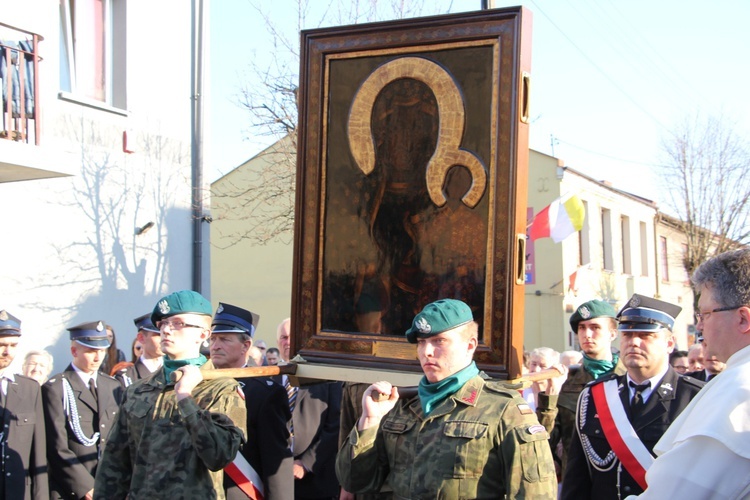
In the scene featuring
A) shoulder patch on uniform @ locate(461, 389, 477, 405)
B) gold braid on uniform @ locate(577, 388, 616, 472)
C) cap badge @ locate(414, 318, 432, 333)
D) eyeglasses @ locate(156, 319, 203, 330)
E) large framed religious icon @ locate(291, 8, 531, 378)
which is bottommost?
gold braid on uniform @ locate(577, 388, 616, 472)

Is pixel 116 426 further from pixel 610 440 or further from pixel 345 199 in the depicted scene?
pixel 610 440

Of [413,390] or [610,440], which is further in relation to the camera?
[610,440]

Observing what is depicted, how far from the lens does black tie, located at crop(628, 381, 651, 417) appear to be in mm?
4613

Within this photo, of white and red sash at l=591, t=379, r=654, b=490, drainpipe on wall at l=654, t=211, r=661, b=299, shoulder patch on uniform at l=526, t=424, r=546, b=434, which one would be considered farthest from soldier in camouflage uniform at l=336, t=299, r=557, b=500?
drainpipe on wall at l=654, t=211, r=661, b=299

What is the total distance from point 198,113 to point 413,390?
9959mm

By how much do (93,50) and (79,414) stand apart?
6825mm

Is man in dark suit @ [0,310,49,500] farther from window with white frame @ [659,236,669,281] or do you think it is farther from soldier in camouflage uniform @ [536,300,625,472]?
window with white frame @ [659,236,669,281]

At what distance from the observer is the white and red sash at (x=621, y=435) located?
14.6ft

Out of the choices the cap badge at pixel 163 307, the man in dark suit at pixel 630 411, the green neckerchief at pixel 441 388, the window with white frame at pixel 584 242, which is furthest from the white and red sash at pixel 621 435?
the window with white frame at pixel 584 242

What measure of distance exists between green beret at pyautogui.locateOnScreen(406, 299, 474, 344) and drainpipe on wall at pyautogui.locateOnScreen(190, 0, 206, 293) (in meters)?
9.87

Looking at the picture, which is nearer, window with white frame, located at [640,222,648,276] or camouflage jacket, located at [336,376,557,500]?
camouflage jacket, located at [336,376,557,500]

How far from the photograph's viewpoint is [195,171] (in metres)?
13.4

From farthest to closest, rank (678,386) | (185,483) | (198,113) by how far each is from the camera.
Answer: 1. (198,113)
2. (678,386)
3. (185,483)

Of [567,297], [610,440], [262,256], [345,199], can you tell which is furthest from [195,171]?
[567,297]
